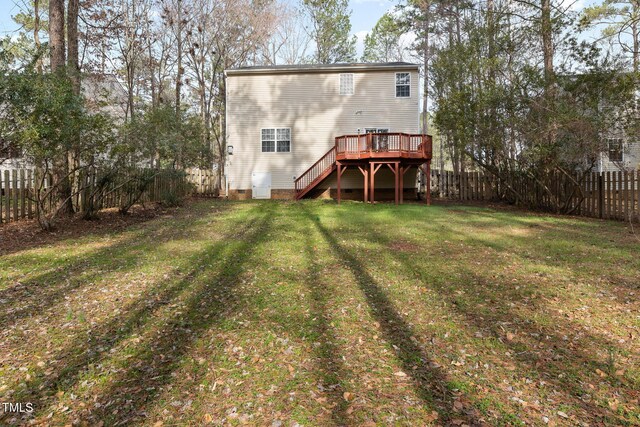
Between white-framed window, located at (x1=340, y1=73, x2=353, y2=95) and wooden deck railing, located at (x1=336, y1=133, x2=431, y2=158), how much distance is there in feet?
14.4

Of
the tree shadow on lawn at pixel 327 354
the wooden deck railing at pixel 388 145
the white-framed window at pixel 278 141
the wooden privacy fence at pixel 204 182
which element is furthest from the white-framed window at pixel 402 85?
Answer: the tree shadow on lawn at pixel 327 354

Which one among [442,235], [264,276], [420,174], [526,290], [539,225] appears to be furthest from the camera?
[420,174]

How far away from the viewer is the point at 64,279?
229 inches

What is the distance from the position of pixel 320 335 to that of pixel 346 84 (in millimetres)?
18637

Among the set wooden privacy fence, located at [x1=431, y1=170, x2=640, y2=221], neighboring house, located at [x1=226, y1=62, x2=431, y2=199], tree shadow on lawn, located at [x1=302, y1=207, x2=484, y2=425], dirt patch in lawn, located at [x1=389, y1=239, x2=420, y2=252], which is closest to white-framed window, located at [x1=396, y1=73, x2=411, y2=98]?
neighboring house, located at [x1=226, y1=62, x2=431, y2=199]

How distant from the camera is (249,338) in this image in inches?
156

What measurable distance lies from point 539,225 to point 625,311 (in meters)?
7.57

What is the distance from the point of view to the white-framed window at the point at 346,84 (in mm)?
20516

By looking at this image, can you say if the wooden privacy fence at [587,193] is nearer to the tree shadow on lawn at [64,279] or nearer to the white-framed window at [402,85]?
the white-framed window at [402,85]

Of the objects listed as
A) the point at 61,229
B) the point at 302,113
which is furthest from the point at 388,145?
the point at 61,229

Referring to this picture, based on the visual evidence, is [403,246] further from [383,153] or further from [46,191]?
[46,191]

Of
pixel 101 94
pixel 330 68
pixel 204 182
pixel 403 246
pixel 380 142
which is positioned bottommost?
pixel 403 246

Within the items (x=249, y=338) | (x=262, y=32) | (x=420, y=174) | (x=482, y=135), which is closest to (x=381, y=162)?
(x=482, y=135)

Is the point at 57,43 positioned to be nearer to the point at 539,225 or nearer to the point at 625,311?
the point at 625,311
